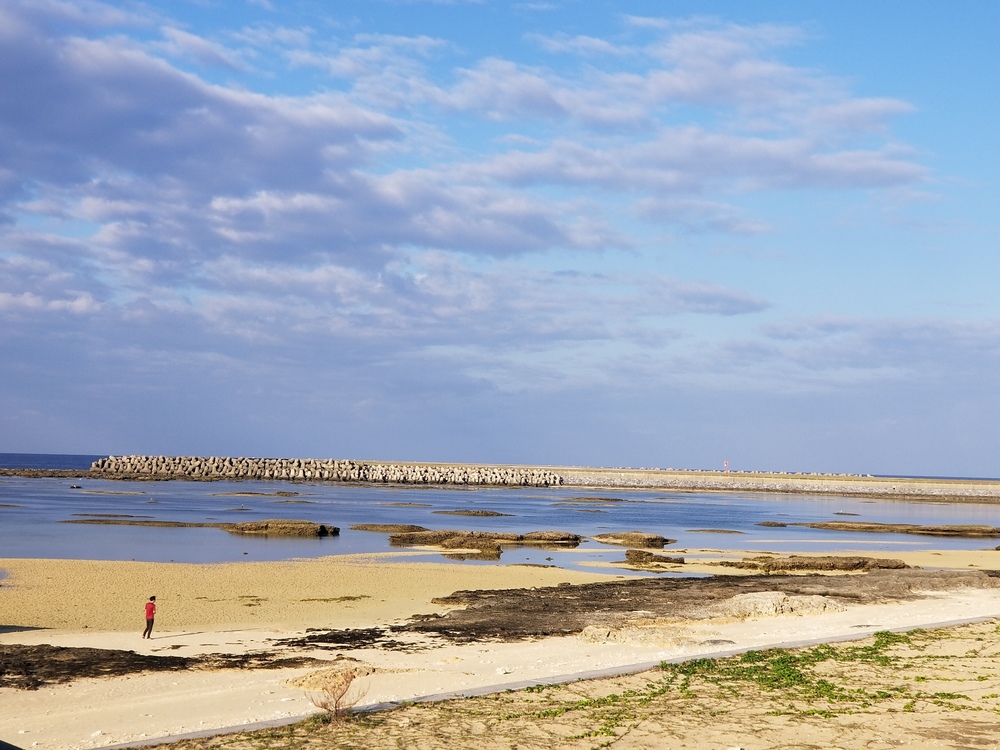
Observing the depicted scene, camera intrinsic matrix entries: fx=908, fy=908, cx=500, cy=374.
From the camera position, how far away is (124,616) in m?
22.3

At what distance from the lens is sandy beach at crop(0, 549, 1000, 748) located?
516 inches

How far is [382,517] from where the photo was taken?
5988 centimetres

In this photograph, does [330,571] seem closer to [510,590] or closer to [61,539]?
[510,590]

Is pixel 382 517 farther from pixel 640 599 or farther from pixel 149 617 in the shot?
pixel 149 617

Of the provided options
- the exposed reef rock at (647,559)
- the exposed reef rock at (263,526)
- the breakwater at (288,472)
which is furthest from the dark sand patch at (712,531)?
the breakwater at (288,472)

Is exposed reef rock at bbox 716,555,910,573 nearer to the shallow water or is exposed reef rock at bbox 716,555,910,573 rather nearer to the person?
the shallow water

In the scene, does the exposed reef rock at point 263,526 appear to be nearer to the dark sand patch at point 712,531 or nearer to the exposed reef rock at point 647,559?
the exposed reef rock at point 647,559

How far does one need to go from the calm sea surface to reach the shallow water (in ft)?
0.26

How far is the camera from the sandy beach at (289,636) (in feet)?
43.0

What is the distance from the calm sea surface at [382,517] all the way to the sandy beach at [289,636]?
21.4 feet

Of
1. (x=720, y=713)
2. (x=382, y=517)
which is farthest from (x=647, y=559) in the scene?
(x=382, y=517)

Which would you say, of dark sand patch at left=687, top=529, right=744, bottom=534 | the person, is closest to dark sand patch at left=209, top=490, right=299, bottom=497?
dark sand patch at left=687, top=529, right=744, bottom=534

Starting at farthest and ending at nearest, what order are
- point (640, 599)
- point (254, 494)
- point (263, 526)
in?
point (254, 494) → point (263, 526) → point (640, 599)

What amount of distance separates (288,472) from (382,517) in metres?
69.2
